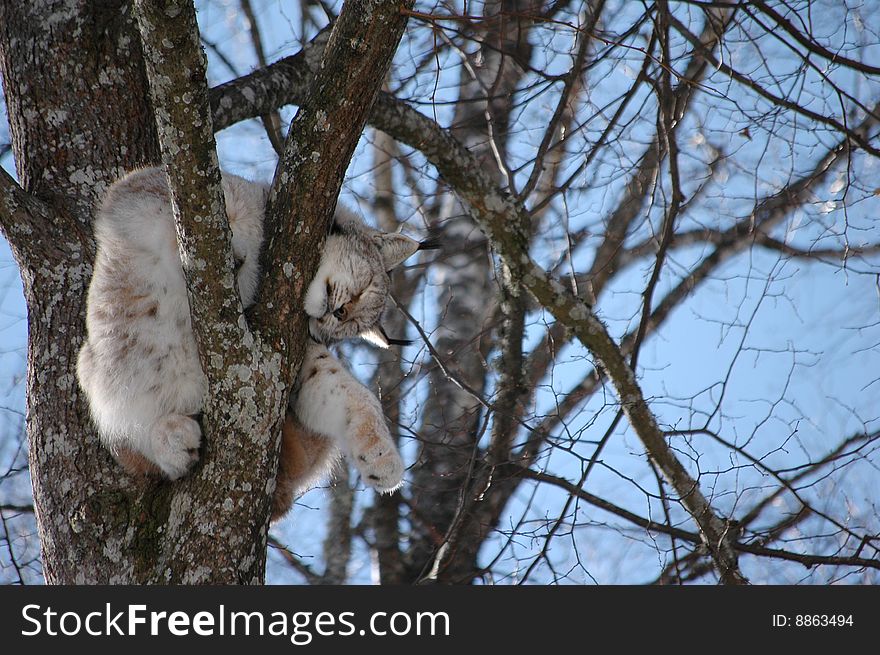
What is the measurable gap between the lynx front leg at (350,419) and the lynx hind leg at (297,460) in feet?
0.17

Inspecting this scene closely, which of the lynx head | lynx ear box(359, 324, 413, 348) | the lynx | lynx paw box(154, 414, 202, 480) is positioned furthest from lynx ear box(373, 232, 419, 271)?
lynx paw box(154, 414, 202, 480)

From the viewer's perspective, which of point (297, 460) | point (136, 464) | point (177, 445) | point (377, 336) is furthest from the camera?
point (377, 336)

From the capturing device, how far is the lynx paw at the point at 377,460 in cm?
317

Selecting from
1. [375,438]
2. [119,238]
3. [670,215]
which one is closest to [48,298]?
[119,238]

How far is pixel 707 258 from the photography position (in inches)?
207

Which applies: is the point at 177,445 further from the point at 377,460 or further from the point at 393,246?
the point at 393,246

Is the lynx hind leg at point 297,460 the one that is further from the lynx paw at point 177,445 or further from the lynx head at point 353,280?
the lynx paw at point 177,445

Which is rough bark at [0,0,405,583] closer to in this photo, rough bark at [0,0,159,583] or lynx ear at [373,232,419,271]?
rough bark at [0,0,159,583]

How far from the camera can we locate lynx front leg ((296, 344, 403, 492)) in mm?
3184

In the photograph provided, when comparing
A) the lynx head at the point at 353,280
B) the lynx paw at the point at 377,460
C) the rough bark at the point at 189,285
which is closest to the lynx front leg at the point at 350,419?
the lynx paw at the point at 377,460

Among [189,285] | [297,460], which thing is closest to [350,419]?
[297,460]

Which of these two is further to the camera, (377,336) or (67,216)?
(377,336)

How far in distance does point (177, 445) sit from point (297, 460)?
0.65 m

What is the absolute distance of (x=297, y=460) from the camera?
333 cm
